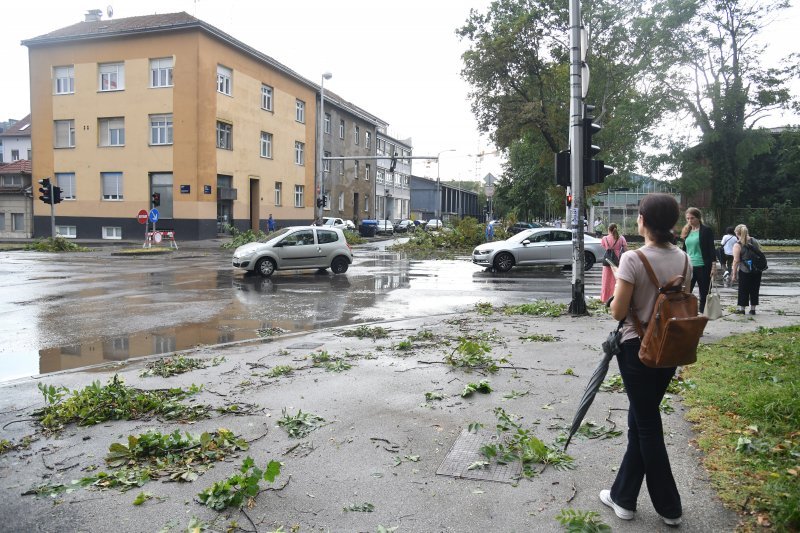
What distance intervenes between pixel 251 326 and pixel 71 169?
35.2 m

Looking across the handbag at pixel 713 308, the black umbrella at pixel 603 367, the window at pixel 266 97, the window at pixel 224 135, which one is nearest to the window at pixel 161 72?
the window at pixel 224 135

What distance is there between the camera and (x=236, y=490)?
3.90 m

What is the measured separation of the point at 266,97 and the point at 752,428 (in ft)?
144

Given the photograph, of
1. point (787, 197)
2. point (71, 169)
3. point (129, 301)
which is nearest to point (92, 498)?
point (129, 301)

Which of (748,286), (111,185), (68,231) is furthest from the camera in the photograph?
(68,231)

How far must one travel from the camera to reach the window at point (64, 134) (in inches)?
1570

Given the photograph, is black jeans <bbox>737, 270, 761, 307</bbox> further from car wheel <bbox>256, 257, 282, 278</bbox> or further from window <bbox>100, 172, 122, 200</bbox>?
window <bbox>100, 172, 122, 200</bbox>

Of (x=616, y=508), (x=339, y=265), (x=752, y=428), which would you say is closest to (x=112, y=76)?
(x=339, y=265)

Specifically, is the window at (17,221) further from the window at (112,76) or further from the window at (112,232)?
the window at (112,76)

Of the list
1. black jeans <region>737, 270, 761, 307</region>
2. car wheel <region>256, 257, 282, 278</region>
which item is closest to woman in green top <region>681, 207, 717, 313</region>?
black jeans <region>737, 270, 761, 307</region>

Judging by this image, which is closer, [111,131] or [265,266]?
[265,266]

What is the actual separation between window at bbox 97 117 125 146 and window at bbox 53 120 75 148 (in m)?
2.27

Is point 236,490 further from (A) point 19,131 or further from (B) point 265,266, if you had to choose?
(A) point 19,131

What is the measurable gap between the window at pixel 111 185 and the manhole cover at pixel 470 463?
39.1m
